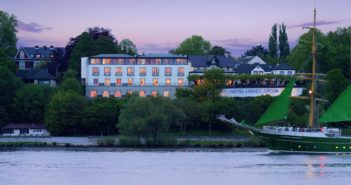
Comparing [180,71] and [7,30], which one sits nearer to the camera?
[180,71]

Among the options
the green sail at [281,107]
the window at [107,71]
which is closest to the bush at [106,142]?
the green sail at [281,107]

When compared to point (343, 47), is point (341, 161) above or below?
below

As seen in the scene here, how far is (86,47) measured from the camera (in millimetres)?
163000

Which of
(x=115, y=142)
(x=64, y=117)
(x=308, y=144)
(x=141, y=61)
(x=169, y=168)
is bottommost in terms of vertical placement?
(x=169, y=168)

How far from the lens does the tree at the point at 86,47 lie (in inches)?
6422

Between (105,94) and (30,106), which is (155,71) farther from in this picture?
(30,106)

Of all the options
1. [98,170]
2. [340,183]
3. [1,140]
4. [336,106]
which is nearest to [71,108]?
[1,140]

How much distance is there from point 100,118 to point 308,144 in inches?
1445

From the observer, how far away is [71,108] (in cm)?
12538

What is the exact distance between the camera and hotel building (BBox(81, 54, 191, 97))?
154 meters

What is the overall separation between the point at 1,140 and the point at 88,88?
119ft

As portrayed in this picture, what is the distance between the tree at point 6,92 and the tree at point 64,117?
7393 mm

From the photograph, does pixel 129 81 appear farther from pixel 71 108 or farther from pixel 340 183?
pixel 340 183

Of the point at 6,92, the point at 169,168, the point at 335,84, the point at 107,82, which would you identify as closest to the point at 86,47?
the point at 107,82
